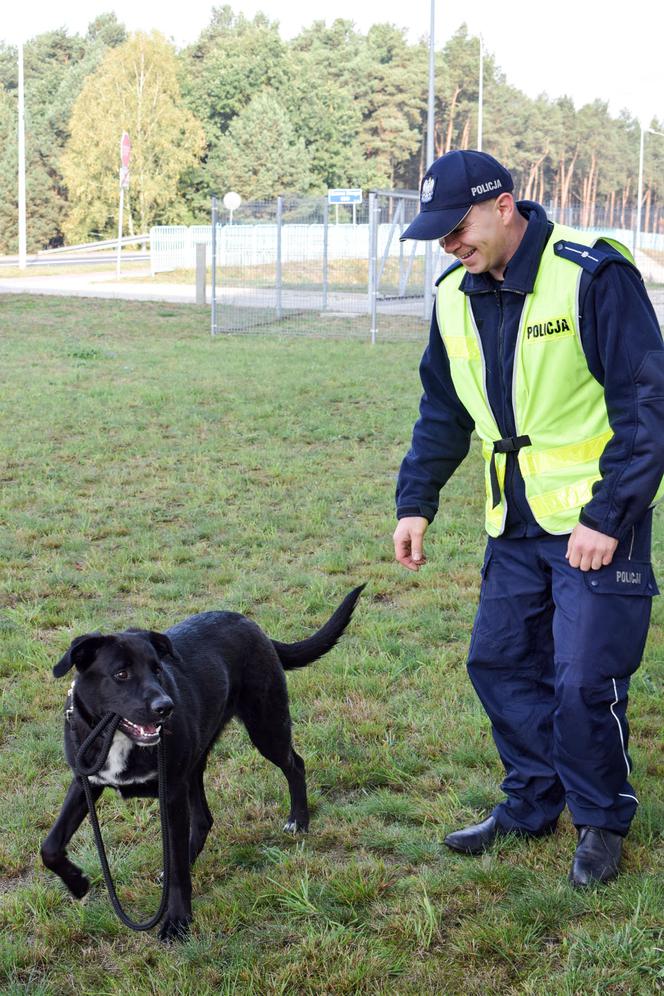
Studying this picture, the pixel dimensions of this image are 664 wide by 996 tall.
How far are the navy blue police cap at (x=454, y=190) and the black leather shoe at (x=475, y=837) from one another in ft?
6.23

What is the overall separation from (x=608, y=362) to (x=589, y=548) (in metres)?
0.51

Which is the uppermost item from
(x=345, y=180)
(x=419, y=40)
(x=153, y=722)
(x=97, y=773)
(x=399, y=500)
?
(x=419, y=40)

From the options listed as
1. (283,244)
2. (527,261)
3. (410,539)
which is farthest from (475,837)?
(283,244)

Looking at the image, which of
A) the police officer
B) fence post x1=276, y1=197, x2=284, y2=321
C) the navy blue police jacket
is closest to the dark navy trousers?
the police officer

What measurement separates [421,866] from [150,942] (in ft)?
2.88

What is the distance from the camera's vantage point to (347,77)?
72438 mm

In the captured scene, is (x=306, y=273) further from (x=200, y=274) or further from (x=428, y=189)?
(x=428, y=189)

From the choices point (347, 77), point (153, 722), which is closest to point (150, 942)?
point (153, 722)

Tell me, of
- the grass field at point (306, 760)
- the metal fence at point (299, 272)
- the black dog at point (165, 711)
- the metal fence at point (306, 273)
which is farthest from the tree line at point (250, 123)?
the black dog at point (165, 711)

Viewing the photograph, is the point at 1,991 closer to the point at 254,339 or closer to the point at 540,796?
the point at 540,796

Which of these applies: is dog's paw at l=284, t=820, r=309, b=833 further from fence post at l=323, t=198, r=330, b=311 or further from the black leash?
fence post at l=323, t=198, r=330, b=311

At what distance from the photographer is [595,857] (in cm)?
321

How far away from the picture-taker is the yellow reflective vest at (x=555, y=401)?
9.99 ft

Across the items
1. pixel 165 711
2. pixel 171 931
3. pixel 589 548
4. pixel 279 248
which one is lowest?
pixel 171 931
